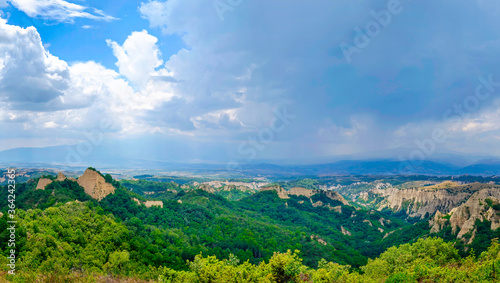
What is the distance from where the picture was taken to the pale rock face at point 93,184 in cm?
5994

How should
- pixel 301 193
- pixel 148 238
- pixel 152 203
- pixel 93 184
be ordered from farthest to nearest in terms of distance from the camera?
pixel 301 193 → pixel 152 203 → pixel 93 184 → pixel 148 238

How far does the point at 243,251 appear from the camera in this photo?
55.8 meters

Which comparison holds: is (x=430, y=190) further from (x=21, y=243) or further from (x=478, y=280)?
(x=21, y=243)

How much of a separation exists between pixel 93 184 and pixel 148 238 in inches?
799

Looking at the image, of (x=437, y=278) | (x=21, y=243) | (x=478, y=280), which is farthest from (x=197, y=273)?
(x=478, y=280)

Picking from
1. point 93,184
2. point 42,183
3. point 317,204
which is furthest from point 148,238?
point 317,204

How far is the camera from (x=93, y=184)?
60094 mm

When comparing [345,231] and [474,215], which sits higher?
[474,215]

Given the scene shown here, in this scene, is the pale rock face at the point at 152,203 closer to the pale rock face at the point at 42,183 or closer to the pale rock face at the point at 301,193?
the pale rock face at the point at 42,183

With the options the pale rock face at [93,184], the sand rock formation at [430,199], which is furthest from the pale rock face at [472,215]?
the pale rock face at [93,184]

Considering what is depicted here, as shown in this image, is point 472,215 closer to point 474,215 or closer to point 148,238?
point 474,215

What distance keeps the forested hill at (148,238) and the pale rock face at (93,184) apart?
0.64 ft

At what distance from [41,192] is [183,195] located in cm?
5065

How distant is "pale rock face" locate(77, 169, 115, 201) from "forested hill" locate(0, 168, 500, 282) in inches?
7.7
